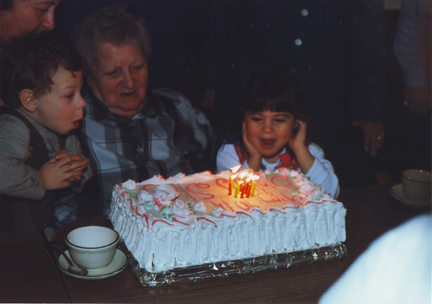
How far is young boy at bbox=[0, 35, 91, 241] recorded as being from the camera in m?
1.74

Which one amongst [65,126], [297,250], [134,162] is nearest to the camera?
[297,250]

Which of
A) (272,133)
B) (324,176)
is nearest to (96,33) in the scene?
(272,133)

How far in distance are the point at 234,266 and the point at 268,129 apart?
1030mm

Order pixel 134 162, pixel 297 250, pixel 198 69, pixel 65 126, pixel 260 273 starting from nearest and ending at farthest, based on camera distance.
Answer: pixel 260 273 → pixel 297 250 → pixel 65 126 → pixel 134 162 → pixel 198 69

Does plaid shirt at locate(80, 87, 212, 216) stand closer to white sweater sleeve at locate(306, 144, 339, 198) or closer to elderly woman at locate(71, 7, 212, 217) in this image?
elderly woman at locate(71, 7, 212, 217)

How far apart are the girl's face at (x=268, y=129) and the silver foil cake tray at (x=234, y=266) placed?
34.6 inches

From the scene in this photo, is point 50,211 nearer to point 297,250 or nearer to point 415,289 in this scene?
point 297,250

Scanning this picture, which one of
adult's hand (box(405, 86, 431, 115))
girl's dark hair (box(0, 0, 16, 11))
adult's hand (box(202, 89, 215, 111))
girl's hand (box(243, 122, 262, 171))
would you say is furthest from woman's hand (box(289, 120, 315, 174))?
girl's dark hair (box(0, 0, 16, 11))

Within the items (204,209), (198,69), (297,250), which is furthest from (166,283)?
(198,69)

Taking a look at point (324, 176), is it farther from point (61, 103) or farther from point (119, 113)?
point (61, 103)

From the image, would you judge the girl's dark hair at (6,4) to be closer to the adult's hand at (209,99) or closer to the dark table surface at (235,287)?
the dark table surface at (235,287)

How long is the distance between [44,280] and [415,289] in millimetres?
1288

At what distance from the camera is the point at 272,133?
90.2 inches

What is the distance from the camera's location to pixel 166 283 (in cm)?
132
